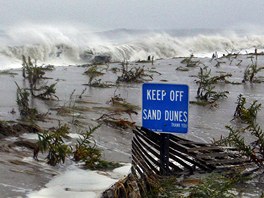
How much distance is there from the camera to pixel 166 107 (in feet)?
13.6

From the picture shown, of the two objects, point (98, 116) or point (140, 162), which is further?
point (98, 116)

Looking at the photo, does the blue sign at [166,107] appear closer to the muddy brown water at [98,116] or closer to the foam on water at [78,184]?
the foam on water at [78,184]

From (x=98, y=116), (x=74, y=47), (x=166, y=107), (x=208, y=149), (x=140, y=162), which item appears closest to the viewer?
(x=166, y=107)

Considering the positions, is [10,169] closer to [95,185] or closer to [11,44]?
[95,185]

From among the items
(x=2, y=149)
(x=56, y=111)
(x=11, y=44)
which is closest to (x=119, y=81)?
(x=56, y=111)

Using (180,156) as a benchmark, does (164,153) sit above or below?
above

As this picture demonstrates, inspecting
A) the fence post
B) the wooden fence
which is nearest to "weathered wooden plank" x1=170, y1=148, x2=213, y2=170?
the wooden fence

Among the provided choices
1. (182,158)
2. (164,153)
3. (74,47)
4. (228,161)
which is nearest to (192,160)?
(182,158)

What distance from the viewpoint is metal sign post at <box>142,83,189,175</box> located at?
4.12m

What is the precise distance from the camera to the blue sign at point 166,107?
13.5ft

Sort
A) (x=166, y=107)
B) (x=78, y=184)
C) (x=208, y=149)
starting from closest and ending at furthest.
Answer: (x=166, y=107) < (x=78, y=184) < (x=208, y=149)

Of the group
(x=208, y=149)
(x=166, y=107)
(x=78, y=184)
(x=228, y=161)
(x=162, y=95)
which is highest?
(x=162, y=95)

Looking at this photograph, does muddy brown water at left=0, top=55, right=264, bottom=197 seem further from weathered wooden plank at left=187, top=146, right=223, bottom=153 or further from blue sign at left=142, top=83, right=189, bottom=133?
blue sign at left=142, top=83, right=189, bottom=133

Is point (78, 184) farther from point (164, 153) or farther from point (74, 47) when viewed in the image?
point (74, 47)
